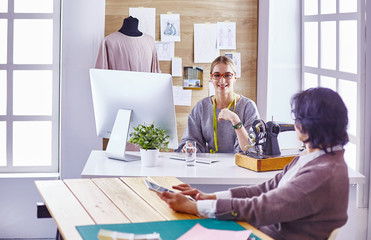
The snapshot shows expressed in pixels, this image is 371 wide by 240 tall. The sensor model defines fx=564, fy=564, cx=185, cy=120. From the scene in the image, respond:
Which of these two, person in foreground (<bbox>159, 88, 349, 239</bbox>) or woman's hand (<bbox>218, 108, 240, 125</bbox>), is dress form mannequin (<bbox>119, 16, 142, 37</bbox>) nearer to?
woman's hand (<bbox>218, 108, 240, 125</bbox>)

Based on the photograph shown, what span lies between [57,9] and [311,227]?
340cm

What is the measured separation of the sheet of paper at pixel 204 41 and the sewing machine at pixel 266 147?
1745mm

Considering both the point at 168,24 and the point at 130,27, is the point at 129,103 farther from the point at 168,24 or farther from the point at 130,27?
the point at 168,24

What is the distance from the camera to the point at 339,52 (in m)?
4.12

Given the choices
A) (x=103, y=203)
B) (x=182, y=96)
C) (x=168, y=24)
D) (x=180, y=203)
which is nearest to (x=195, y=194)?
(x=180, y=203)

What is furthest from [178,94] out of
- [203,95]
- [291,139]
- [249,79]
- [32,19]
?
[32,19]

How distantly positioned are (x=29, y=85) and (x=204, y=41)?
159 cm

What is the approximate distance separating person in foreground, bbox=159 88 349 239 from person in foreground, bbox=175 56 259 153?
1759mm

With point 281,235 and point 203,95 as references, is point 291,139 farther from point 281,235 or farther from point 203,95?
point 281,235

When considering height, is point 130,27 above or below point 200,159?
above

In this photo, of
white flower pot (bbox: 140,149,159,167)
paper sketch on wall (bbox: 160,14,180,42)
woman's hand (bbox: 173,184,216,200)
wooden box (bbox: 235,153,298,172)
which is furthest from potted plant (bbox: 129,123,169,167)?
paper sketch on wall (bbox: 160,14,180,42)

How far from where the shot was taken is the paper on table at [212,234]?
77.9 inches

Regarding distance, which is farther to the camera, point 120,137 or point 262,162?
point 120,137

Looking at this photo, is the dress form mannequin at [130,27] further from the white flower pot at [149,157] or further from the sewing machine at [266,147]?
the sewing machine at [266,147]
